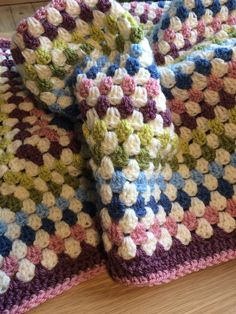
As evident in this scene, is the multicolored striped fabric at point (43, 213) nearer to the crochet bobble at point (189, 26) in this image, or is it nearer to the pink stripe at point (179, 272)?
the pink stripe at point (179, 272)

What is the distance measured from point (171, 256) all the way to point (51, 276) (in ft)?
0.52

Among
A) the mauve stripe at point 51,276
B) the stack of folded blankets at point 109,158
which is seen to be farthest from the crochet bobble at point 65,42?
the mauve stripe at point 51,276

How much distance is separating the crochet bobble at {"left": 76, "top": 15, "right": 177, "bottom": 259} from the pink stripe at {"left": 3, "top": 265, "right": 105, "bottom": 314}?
5 centimetres

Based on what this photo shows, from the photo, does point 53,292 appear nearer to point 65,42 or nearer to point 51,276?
point 51,276

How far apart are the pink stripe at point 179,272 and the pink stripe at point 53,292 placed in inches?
1.6

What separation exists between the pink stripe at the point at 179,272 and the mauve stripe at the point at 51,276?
0.16ft

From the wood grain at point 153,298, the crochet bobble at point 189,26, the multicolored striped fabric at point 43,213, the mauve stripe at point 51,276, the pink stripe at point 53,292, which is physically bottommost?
the wood grain at point 153,298

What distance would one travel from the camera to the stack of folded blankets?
58 centimetres

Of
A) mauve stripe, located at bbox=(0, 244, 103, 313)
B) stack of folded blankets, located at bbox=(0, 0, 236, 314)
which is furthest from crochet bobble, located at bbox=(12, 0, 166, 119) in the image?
mauve stripe, located at bbox=(0, 244, 103, 313)

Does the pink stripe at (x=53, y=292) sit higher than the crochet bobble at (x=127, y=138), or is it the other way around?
the crochet bobble at (x=127, y=138)

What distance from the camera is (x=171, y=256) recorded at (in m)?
0.61

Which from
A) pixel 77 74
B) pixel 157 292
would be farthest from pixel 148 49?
pixel 157 292

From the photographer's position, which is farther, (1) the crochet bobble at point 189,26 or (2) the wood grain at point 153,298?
(1) the crochet bobble at point 189,26

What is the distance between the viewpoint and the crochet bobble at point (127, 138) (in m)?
0.57
